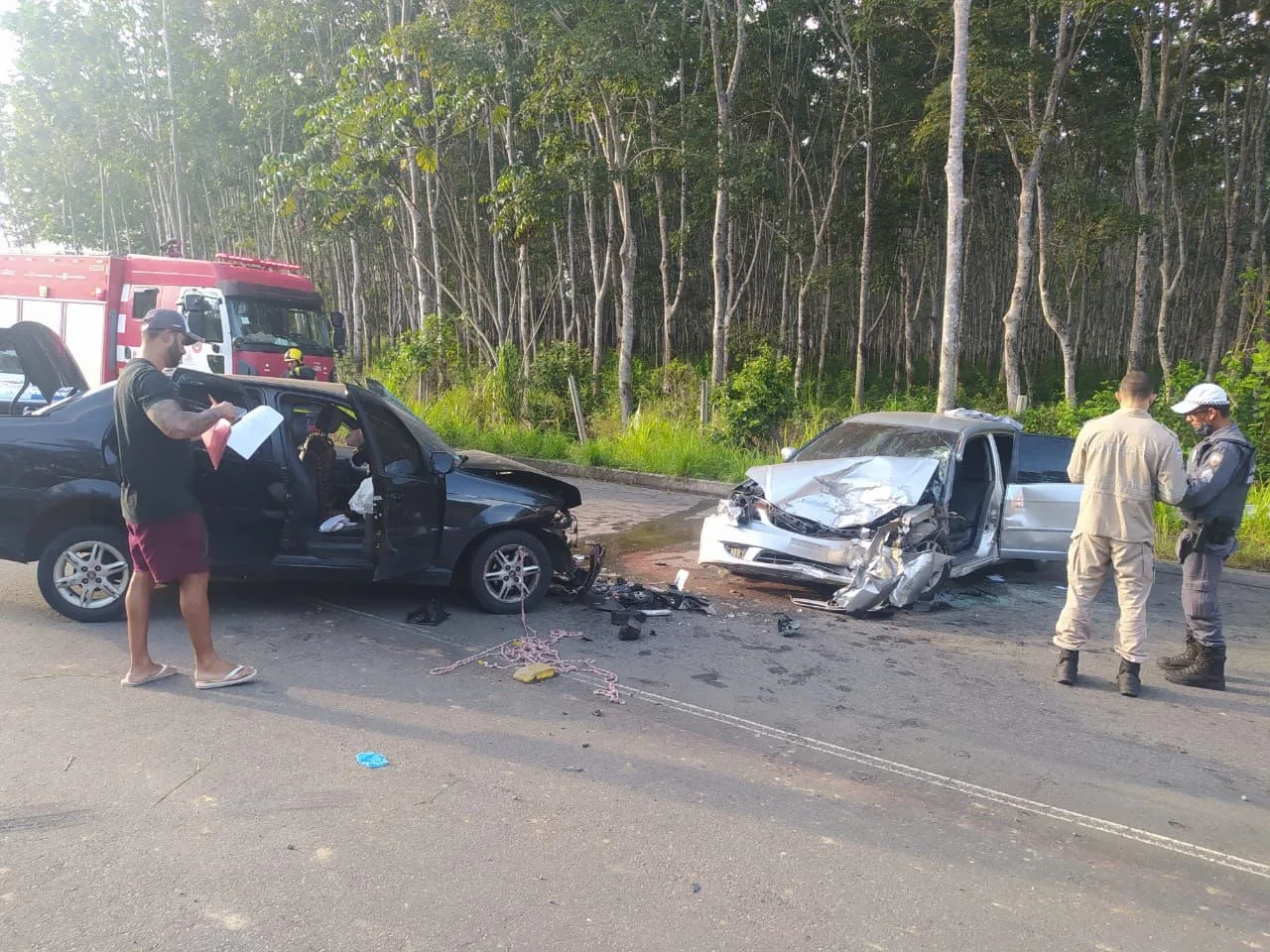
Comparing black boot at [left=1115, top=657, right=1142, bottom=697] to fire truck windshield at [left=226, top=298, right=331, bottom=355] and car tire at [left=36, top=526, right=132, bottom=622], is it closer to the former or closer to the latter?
car tire at [left=36, top=526, right=132, bottom=622]

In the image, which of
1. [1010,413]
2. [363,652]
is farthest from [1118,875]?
[1010,413]

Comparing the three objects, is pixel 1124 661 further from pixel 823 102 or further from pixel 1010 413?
pixel 823 102

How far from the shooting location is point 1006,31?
1600cm

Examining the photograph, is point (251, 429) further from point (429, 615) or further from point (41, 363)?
point (41, 363)

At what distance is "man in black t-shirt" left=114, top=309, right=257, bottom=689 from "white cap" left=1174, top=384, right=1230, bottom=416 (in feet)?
18.0

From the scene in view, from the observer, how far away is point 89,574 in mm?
5609

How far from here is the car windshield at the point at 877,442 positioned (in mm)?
7797

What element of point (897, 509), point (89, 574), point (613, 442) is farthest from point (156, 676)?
point (613, 442)

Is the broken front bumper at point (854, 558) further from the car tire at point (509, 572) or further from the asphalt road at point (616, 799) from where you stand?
the car tire at point (509, 572)

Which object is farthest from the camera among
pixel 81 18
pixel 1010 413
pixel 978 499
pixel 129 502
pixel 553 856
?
pixel 81 18

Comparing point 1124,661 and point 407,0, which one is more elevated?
point 407,0

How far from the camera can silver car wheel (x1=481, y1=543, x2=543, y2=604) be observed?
20.7ft

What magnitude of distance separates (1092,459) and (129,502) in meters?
5.36

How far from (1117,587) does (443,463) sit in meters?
4.35
